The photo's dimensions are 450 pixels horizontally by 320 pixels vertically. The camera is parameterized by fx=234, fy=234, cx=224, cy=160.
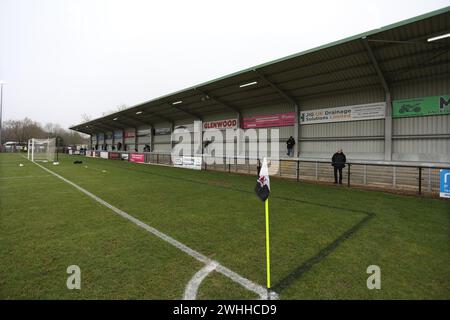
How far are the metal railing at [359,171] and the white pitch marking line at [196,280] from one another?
9.97 metres

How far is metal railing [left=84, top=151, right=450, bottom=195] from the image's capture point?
10.6 m

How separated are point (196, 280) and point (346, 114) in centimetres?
1639

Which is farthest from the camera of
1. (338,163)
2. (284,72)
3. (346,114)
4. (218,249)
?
(346,114)

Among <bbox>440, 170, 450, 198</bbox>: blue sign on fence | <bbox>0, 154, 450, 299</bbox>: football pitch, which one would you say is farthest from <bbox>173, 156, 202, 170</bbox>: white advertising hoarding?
<bbox>440, 170, 450, 198</bbox>: blue sign on fence

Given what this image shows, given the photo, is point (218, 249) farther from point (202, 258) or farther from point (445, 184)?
point (445, 184)

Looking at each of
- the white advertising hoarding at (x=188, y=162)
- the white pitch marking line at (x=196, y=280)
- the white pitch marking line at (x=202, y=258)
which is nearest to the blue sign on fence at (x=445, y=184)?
Result: the white pitch marking line at (x=202, y=258)

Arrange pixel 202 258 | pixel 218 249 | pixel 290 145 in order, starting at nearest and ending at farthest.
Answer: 1. pixel 202 258
2. pixel 218 249
3. pixel 290 145

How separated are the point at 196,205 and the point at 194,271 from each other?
4013mm

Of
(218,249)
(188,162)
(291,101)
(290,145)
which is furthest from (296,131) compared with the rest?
(218,249)

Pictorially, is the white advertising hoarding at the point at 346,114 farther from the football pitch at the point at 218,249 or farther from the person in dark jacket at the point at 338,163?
the football pitch at the point at 218,249

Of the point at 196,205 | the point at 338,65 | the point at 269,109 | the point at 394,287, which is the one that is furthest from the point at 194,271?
the point at 269,109

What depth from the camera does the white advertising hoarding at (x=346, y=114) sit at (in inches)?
579

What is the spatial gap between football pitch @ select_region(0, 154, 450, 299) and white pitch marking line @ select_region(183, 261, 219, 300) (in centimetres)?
2

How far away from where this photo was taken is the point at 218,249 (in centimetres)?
396
